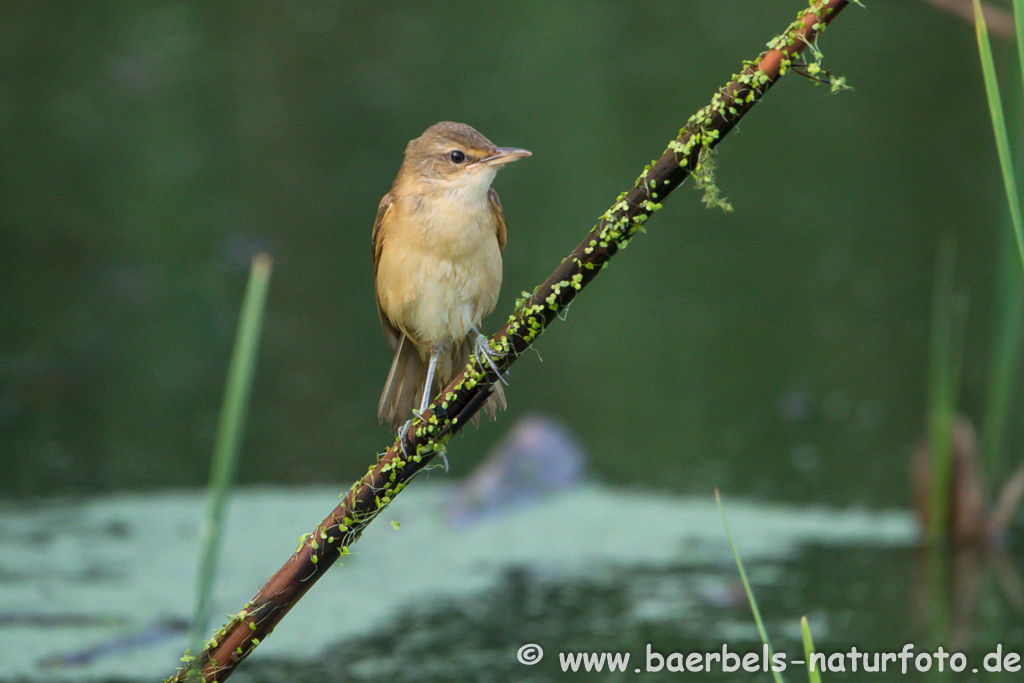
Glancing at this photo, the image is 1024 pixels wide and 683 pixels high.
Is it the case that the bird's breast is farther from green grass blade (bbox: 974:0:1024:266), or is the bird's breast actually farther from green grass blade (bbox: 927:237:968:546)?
green grass blade (bbox: 927:237:968:546)

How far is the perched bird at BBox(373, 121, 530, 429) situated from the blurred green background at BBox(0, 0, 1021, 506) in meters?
2.53

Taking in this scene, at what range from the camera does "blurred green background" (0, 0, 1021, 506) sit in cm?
546

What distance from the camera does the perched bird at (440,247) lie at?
2.58m

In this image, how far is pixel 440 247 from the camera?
8.49 feet

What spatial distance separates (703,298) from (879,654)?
344 cm

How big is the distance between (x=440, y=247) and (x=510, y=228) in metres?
4.75

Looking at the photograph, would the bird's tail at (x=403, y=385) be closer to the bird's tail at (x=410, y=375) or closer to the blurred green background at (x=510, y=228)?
the bird's tail at (x=410, y=375)

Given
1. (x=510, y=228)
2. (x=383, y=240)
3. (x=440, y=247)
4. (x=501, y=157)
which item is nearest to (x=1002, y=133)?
(x=501, y=157)

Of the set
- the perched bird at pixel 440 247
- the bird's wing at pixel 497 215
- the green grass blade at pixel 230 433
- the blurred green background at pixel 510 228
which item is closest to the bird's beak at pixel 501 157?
the perched bird at pixel 440 247

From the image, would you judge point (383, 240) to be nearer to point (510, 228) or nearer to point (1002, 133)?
point (1002, 133)

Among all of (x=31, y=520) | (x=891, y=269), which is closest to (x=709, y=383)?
(x=891, y=269)

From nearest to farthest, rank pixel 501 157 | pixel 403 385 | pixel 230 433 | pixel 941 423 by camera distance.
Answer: pixel 230 433, pixel 501 157, pixel 403 385, pixel 941 423

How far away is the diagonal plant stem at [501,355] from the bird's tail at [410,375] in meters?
0.56

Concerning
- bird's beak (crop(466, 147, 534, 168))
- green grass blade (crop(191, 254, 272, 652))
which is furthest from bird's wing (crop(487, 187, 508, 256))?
green grass blade (crop(191, 254, 272, 652))
